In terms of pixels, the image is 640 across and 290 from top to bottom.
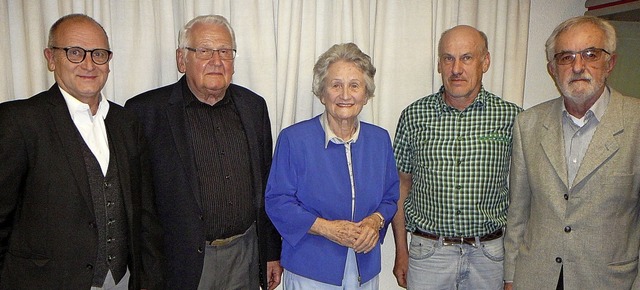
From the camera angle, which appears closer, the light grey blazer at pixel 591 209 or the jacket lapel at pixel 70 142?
the jacket lapel at pixel 70 142

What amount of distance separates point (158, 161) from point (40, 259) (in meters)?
0.60

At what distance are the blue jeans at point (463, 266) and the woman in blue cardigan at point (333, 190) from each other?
0.92 feet

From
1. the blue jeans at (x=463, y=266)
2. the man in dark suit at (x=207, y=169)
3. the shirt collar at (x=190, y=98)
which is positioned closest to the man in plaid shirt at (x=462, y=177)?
the blue jeans at (x=463, y=266)

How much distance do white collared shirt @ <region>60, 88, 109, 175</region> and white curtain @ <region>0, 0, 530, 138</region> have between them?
79 cm

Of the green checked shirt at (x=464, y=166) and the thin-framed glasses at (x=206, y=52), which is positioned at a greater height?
the thin-framed glasses at (x=206, y=52)

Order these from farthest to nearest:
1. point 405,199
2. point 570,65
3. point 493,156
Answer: point 405,199, point 493,156, point 570,65

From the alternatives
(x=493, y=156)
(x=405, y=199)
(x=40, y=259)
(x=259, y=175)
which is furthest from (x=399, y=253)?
(x=40, y=259)

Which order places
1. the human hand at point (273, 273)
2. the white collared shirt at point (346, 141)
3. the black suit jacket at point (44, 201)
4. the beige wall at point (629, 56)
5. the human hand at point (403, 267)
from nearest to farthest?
the black suit jacket at point (44, 201), the white collared shirt at point (346, 141), the human hand at point (273, 273), the human hand at point (403, 267), the beige wall at point (629, 56)

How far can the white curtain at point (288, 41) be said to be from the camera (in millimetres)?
2457

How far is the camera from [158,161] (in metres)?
2.10

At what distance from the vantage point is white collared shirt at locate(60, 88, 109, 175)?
5.85 ft

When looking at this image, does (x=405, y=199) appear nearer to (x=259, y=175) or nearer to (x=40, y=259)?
(x=259, y=175)

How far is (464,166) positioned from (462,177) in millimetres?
53

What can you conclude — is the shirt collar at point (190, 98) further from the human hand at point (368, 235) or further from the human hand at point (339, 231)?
the human hand at point (368, 235)
